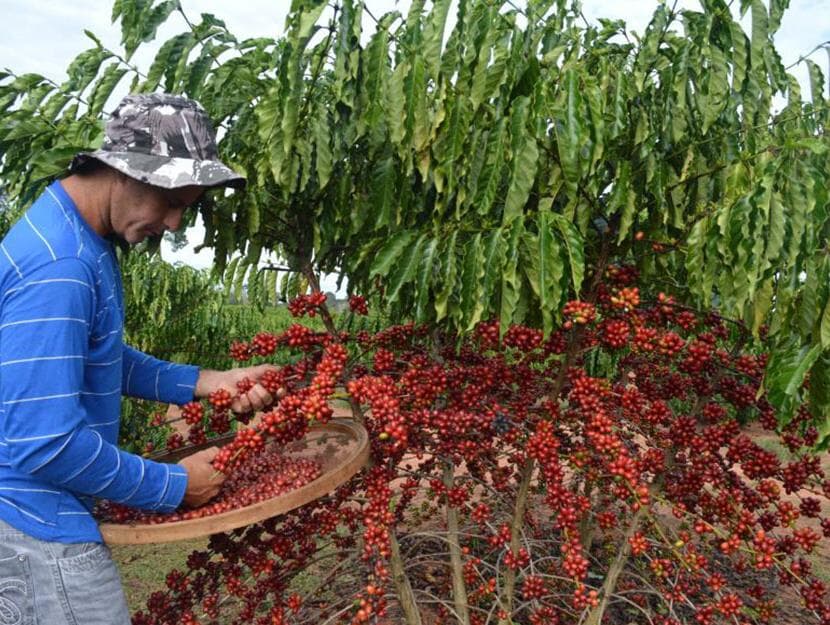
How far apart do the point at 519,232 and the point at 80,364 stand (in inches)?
43.9

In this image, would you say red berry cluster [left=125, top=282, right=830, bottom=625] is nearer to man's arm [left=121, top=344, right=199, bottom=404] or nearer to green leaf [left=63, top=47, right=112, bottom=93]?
man's arm [left=121, top=344, right=199, bottom=404]

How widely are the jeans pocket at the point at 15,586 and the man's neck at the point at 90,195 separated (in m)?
0.76

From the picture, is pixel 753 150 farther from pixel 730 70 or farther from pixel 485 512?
pixel 485 512

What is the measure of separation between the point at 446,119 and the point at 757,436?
7.70 meters

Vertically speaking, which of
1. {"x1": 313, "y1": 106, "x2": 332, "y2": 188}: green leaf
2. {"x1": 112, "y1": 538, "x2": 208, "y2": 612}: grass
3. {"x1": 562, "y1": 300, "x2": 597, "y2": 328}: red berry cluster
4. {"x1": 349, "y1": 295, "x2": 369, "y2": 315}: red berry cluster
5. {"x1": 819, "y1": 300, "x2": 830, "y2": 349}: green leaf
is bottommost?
{"x1": 112, "y1": 538, "x2": 208, "y2": 612}: grass

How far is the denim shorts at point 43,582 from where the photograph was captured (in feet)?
4.74

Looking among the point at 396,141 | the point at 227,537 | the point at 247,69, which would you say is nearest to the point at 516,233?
the point at 396,141

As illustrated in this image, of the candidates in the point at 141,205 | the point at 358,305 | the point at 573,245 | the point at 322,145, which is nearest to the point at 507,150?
the point at 573,245

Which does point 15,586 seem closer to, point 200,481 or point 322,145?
point 200,481

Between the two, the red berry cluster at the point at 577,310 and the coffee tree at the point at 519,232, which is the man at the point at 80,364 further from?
the red berry cluster at the point at 577,310

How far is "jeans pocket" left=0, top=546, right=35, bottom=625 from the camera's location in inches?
56.8

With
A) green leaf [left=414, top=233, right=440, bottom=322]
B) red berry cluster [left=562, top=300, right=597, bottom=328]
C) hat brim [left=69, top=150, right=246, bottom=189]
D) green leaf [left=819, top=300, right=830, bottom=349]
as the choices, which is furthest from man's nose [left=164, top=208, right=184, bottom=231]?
green leaf [left=819, top=300, right=830, bottom=349]

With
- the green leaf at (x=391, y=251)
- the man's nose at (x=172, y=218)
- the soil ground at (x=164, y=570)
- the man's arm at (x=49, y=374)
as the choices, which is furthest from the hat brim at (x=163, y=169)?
the soil ground at (x=164, y=570)

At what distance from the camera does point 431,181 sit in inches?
83.1
